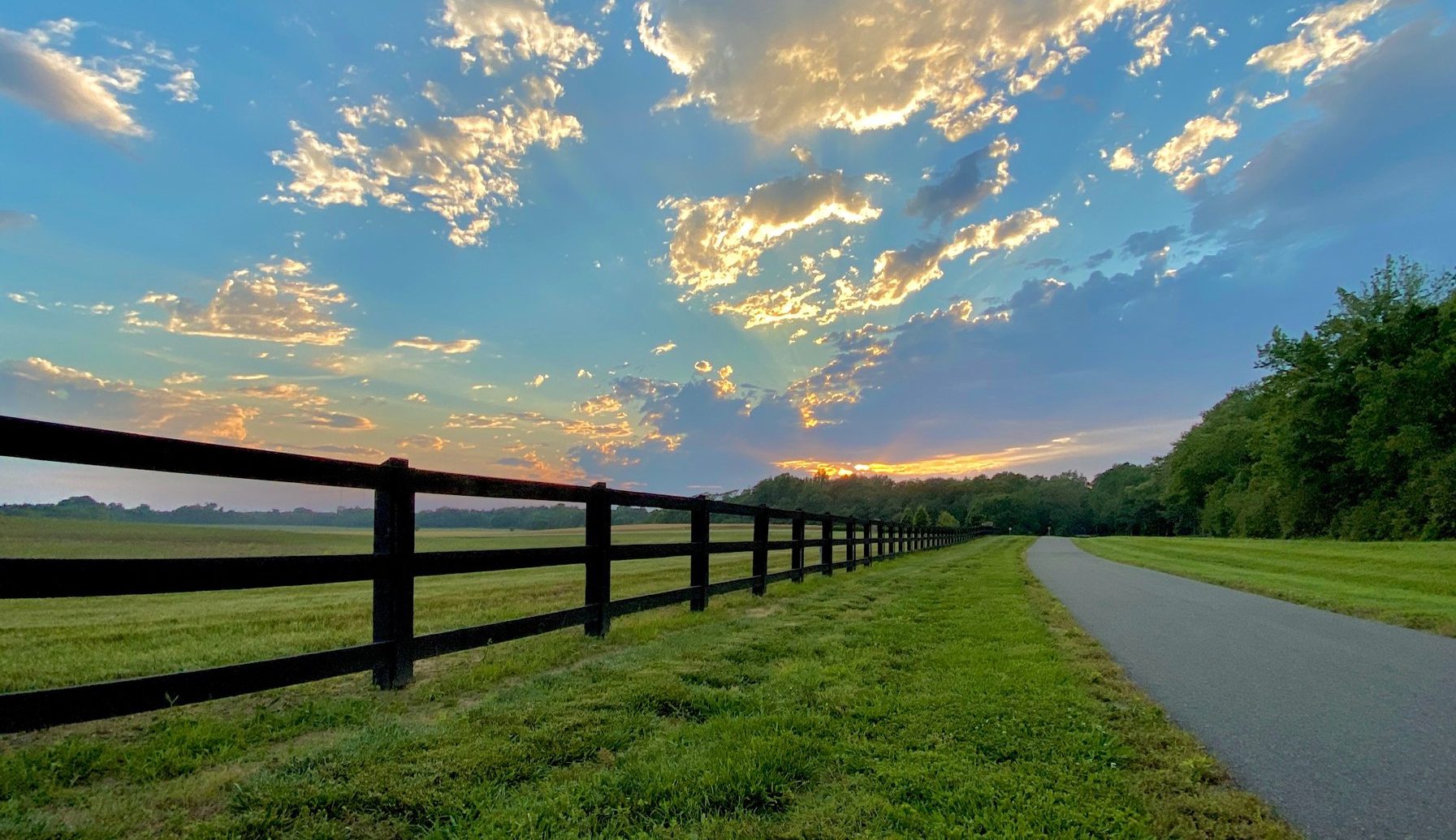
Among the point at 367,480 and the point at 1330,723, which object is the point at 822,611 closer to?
the point at 1330,723

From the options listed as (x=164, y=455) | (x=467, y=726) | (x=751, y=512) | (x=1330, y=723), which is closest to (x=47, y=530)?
(x=751, y=512)

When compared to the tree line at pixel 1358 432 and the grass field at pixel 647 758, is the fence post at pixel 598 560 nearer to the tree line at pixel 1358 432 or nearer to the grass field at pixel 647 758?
the grass field at pixel 647 758

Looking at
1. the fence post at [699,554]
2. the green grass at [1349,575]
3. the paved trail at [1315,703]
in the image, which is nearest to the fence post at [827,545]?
the paved trail at [1315,703]

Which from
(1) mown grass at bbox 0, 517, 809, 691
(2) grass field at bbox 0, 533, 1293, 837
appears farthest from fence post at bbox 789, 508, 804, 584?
(2) grass field at bbox 0, 533, 1293, 837

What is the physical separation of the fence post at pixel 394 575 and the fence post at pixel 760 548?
5.74 metres

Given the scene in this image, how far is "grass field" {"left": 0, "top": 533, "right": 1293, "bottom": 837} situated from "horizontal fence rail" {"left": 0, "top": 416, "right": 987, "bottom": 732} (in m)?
0.20

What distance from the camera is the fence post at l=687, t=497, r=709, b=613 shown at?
786 centimetres

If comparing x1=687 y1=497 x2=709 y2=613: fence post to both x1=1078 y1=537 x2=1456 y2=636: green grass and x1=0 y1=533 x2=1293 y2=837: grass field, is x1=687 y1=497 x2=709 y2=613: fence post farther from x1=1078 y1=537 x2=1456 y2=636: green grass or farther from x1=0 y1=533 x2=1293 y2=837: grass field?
x1=1078 y1=537 x2=1456 y2=636: green grass

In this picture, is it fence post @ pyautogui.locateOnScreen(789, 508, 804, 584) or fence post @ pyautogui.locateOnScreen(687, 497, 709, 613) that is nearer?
fence post @ pyautogui.locateOnScreen(687, 497, 709, 613)

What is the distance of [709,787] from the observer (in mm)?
2711

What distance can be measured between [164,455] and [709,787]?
9.61 feet

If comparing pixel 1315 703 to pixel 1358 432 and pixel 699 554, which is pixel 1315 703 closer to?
pixel 699 554

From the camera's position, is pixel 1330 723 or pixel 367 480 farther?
pixel 367 480

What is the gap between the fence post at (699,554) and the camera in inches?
309
